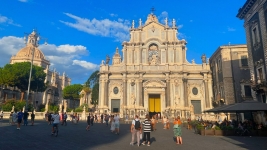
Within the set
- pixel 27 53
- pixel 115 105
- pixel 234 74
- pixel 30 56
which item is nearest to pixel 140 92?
pixel 115 105

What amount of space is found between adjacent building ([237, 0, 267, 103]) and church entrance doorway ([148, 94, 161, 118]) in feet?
64.5

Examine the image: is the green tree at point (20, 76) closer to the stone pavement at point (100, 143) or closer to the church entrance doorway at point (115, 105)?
A: the church entrance doorway at point (115, 105)

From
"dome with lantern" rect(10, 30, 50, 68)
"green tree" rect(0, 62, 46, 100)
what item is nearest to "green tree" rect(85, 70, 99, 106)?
"green tree" rect(0, 62, 46, 100)

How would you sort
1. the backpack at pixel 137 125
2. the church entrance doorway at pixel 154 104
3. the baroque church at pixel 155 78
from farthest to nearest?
the church entrance doorway at pixel 154 104 < the baroque church at pixel 155 78 < the backpack at pixel 137 125

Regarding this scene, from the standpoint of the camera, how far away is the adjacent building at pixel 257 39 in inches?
681

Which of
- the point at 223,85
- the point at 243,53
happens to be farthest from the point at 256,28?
the point at 223,85

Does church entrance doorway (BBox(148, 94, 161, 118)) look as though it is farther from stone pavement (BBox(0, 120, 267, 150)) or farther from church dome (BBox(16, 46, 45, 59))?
church dome (BBox(16, 46, 45, 59))

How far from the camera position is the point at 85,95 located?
55094 millimetres

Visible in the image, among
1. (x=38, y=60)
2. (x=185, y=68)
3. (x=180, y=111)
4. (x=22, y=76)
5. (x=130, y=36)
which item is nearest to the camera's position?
(x=180, y=111)

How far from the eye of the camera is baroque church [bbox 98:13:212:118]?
35281 millimetres

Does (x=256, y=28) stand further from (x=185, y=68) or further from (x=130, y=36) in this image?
(x=130, y=36)

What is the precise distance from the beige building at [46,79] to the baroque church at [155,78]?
29.1m

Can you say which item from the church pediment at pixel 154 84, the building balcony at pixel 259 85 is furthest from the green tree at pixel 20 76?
the building balcony at pixel 259 85

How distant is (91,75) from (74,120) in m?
31.8
